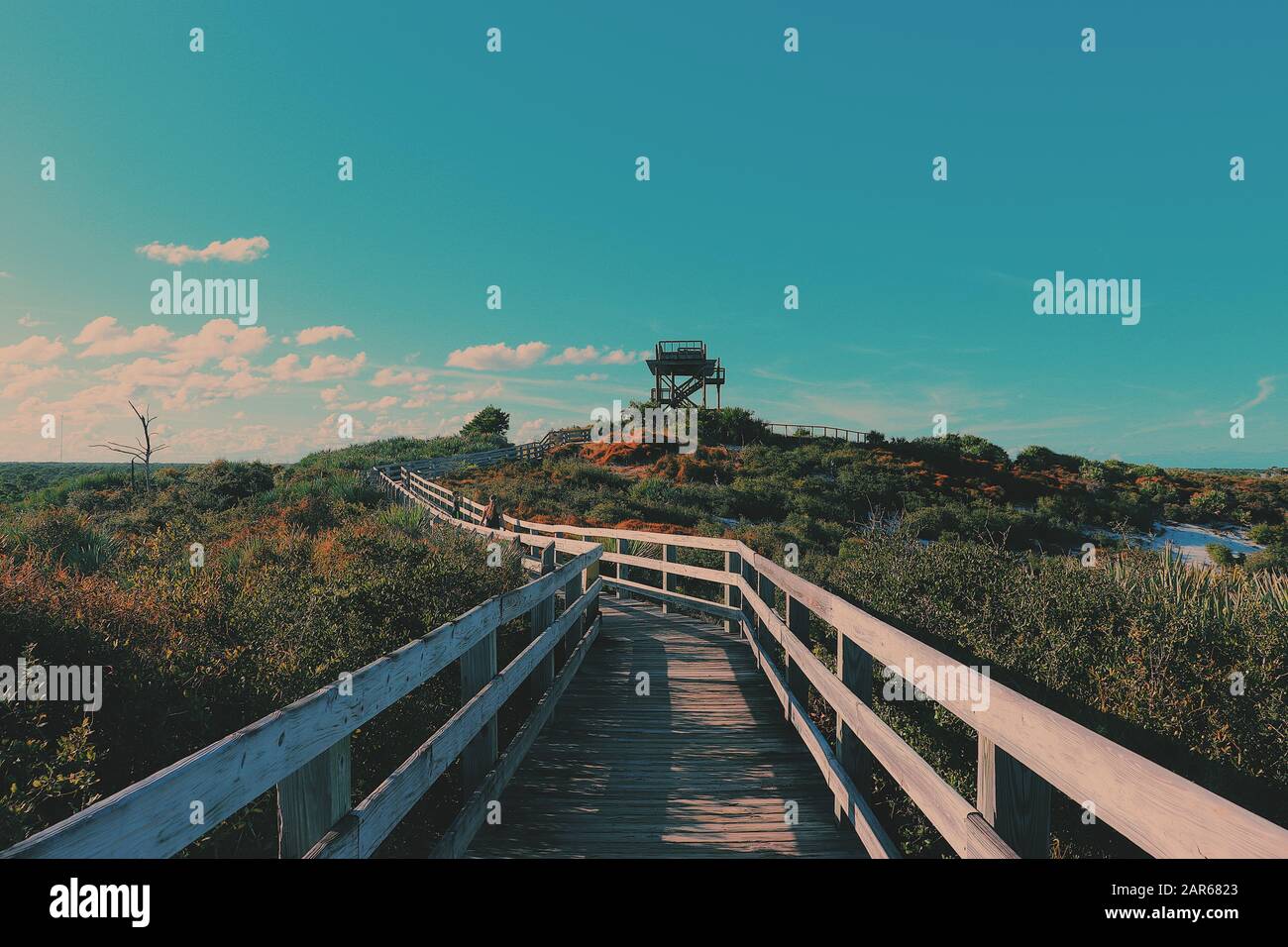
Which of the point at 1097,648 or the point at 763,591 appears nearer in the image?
the point at 1097,648

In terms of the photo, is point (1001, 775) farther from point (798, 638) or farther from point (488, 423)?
point (488, 423)

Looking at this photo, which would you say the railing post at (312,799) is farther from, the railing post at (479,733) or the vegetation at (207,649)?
the railing post at (479,733)

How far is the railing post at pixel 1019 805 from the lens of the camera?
7.48 feet

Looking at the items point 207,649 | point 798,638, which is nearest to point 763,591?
point 798,638

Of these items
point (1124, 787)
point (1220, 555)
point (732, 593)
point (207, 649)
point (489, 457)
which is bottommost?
point (1220, 555)

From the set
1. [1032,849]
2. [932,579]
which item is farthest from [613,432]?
[1032,849]

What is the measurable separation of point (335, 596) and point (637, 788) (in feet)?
9.41

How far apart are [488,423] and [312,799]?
70073 mm

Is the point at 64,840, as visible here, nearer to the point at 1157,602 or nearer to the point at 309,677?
the point at 309,677

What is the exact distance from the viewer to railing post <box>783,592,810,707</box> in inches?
221

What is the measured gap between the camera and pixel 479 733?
3869 millimetres

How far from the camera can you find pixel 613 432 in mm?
46562

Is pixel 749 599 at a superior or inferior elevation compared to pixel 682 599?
superior
